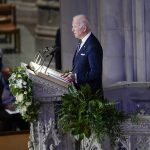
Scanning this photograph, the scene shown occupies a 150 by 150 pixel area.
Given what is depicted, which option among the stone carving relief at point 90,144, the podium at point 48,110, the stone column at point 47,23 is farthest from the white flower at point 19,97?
the stone column at point 47,23

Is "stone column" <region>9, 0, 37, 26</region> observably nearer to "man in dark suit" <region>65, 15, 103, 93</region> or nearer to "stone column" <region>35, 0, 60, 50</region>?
"stone column" <region>35, 0, 60, 50</region>

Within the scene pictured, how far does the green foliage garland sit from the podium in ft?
0.57

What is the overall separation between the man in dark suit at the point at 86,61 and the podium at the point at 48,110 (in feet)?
0.54

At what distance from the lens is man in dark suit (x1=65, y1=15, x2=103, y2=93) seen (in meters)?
10.9

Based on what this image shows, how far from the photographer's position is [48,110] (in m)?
11.0

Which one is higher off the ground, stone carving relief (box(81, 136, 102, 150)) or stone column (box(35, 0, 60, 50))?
stone column (box(35, 0, 60, 50))

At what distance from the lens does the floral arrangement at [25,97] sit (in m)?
10.9

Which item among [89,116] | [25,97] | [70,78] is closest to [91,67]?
[70,78]

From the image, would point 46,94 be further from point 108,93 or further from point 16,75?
point 108,93

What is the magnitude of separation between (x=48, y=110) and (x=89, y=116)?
555mm

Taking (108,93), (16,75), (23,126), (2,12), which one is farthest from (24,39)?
(16,75)

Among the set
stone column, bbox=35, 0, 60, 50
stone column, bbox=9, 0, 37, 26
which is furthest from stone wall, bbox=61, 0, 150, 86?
stone column, bbox=9, 0, 37, 26

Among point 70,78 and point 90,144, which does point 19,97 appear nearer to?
point 70,78

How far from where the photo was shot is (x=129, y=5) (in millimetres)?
13484
